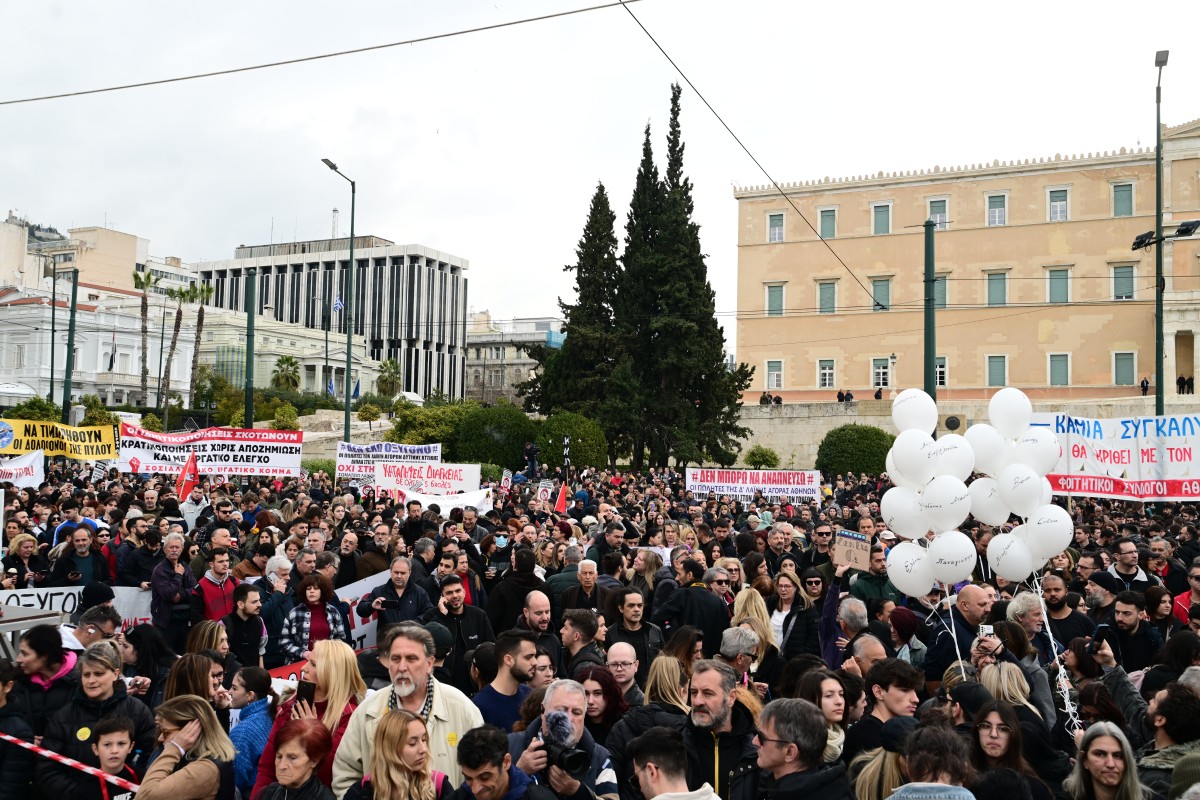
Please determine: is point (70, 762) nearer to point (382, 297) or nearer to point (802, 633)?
point (802, 633)

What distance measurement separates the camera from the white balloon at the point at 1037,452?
28.1 feet

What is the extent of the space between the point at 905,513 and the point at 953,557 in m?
0.55

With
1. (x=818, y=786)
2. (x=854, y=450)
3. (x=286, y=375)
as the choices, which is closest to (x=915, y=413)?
(x=818, y=786)

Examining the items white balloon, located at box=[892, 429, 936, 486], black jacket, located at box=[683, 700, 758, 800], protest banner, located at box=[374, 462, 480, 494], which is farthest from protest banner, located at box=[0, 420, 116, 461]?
black jacket, located at box=[683, 700, 758, 800]

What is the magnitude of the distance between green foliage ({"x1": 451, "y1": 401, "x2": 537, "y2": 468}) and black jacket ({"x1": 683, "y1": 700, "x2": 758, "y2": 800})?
114 feet

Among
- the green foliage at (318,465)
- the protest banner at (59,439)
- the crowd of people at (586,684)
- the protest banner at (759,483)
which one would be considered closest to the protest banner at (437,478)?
the protest banner at (759,483)

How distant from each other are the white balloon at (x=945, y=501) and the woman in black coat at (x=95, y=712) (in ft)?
17.9

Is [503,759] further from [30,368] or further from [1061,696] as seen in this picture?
[30,368]

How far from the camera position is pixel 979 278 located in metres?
56.5

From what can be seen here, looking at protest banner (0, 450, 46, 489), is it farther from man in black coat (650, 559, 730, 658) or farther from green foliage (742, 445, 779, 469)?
green foliage (742, 445, 779, 469)

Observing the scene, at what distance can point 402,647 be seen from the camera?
16.4 ft

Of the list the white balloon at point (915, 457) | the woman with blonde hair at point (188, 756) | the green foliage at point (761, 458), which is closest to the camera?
the woman with blonde hair at point (188, 756)

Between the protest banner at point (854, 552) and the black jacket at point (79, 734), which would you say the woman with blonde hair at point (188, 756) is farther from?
the protest banner at point (854, 552)

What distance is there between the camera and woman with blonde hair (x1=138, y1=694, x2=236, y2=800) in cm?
449
